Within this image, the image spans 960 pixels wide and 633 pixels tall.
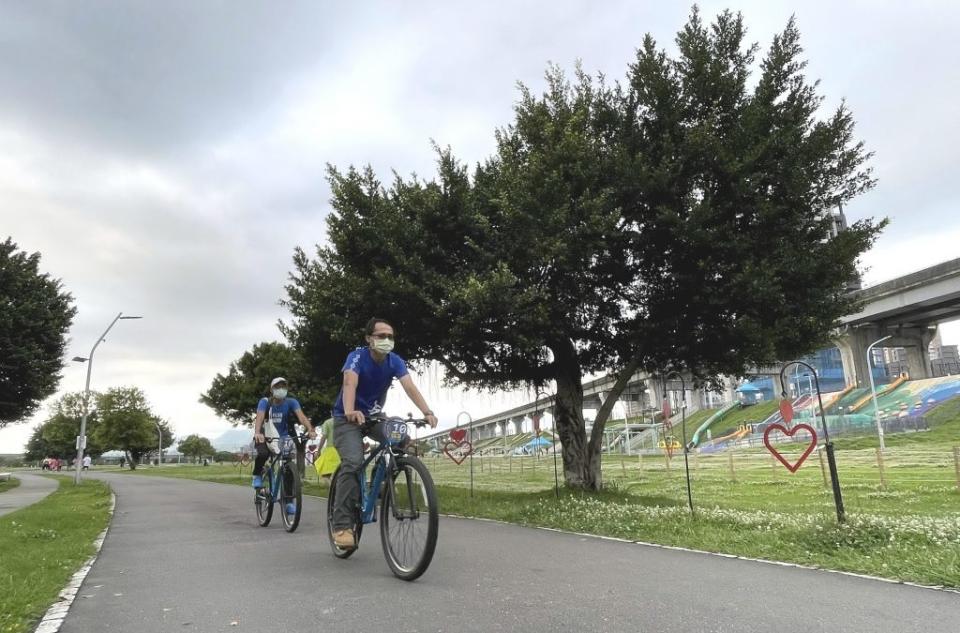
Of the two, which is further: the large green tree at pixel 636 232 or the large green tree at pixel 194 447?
the large green tree at pixel 194 447

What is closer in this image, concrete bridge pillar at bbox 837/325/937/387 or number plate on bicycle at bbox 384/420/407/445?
number plate on bicycle at bbox 384/420/407/445

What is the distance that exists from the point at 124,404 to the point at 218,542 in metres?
73.8

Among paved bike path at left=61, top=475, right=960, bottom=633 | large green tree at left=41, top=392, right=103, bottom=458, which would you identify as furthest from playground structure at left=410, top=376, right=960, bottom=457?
large green tree at left=41, top=392, right=103, bottom=458

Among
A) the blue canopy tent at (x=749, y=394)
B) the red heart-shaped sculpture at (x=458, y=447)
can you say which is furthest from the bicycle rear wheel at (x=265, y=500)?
the blue canopy tent at (x=749, y=394)

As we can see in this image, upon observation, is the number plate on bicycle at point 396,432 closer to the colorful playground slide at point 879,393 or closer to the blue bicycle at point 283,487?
the blue bicycle at point 283,487

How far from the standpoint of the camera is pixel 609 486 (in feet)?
48.3

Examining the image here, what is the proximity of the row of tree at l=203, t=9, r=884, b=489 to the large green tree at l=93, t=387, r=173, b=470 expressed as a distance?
215 feet

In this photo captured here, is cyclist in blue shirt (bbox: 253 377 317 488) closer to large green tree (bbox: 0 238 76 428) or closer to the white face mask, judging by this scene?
the white face mask

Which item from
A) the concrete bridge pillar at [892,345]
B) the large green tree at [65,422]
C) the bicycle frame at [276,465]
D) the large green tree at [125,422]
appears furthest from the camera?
the large green tree at [65,422]

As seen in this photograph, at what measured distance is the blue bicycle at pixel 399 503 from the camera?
4875mm

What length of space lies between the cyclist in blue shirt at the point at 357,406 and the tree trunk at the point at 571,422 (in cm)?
847

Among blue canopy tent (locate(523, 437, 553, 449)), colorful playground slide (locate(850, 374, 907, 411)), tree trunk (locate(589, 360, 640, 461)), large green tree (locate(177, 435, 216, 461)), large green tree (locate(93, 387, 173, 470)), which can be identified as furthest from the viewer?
large green tree (locate(177, 435, 216, 461))

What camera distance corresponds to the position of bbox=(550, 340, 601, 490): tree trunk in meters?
13.9

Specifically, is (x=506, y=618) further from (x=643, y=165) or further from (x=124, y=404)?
(x=124, y=404)
